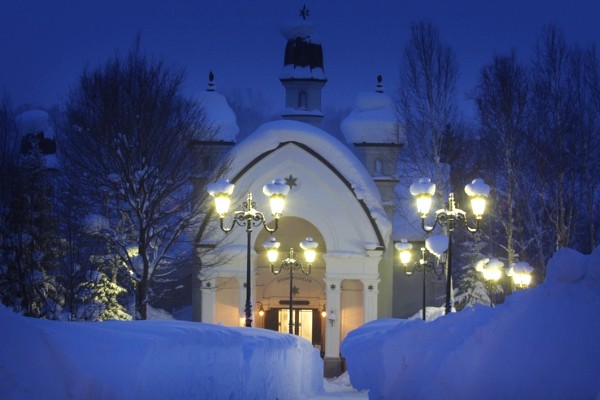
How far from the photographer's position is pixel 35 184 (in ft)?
99.0

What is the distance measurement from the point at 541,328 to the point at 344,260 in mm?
31822

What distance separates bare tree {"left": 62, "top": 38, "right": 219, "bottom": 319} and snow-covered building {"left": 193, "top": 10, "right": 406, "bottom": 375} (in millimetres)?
6592

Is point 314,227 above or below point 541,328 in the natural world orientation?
above

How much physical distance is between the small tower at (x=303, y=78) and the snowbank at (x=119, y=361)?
32.9m

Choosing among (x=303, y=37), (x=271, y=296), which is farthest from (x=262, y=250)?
(x=303, y=37)

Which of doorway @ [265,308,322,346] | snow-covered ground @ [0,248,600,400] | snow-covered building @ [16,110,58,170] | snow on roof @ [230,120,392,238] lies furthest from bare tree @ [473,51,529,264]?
snow-covered ground @ [0,248,600,400]

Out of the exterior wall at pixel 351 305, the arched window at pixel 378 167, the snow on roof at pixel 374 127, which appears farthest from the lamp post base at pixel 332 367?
the snow on roof at pixel 374 127

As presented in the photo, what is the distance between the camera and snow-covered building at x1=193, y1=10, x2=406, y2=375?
3944cm

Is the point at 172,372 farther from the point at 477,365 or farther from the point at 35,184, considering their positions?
the point at 35,184

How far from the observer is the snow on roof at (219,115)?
43375 mm

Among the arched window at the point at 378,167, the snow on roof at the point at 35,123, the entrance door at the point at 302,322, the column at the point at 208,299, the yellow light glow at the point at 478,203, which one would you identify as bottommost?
the entrance door at the point at 302,322

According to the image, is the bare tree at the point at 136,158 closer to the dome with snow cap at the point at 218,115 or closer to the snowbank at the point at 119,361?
the dome with snow cap at the point at 218,115

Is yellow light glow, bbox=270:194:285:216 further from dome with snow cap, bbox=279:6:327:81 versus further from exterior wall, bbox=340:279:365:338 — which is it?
dome with snow cap, bbox=279:6:327:81

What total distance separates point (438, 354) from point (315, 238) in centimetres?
3249
